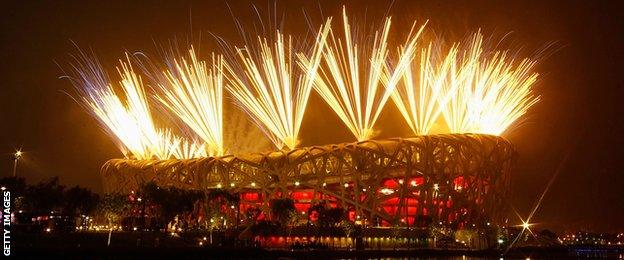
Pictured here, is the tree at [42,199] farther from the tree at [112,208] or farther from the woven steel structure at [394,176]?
the woven steel structure at [394,176]

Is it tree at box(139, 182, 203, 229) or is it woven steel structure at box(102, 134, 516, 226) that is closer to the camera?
tree at box(139, 182, 203, 229)

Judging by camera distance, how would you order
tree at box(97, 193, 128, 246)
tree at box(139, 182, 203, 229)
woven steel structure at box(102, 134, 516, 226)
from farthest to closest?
1. woven steel structure at box(102, 134, 516, 226)
2. tree at box(97, 193, 128, 246)
3. tree at box(139, 182, 203, 229)

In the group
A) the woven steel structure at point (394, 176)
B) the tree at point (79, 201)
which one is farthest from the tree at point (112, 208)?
the woven steel structure at point (394, 176)

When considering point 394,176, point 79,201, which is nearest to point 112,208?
point 79,201

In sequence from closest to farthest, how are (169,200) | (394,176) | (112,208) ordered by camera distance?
1. (169,200)
2. (112,208)
3. (394,176)

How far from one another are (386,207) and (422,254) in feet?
80.9

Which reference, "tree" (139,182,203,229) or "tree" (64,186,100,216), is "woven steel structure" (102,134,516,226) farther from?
"tree" (64,186,100,216)

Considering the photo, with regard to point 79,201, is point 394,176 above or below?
above

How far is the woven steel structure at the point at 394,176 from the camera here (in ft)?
268

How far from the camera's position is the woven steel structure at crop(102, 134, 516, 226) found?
8162 centimetres

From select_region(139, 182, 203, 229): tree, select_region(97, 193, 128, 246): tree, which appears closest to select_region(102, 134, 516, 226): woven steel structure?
select_region(139, 182, 203, 229): tree

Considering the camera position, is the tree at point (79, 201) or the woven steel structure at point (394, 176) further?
the woven steel structure at point (394, 176)

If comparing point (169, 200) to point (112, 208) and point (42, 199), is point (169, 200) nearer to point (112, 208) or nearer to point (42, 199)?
point (112, 208)

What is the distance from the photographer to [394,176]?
84250mm
